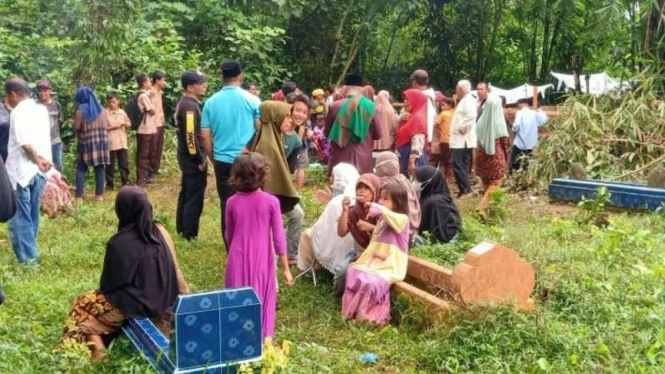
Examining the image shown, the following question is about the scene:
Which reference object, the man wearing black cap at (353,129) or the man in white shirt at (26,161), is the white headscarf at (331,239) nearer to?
the man wearing black cap at (353,129)

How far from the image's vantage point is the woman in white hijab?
6082 millimetres

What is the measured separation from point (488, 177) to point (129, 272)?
5.81 m

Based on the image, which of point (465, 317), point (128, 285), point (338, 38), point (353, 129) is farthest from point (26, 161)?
point (338, 38)

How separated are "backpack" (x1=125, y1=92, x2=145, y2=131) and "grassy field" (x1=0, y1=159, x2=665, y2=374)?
397cm

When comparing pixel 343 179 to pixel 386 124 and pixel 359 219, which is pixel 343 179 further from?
pixel 386 124

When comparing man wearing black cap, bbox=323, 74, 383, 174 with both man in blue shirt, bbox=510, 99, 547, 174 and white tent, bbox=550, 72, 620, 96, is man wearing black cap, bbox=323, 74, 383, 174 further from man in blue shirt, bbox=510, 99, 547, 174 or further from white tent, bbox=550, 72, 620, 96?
white tent, bbox=550, 72, 620, 96

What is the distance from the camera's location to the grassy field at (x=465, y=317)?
4.29m

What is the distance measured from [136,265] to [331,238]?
81.0 inches

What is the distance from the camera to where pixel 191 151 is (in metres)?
7.39

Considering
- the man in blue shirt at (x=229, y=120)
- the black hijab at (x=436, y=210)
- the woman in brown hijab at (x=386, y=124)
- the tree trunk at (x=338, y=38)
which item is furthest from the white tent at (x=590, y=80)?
the man in blue shirt at (x=229, y=120)

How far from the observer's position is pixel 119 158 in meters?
11.2

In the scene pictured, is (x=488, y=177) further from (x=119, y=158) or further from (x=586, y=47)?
(x=586, y=47)

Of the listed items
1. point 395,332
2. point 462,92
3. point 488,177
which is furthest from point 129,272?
point 462,92

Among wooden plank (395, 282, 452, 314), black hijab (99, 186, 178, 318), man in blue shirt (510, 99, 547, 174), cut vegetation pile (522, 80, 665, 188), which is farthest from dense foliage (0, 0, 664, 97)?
black hijab (99, 186, 178, 318)
